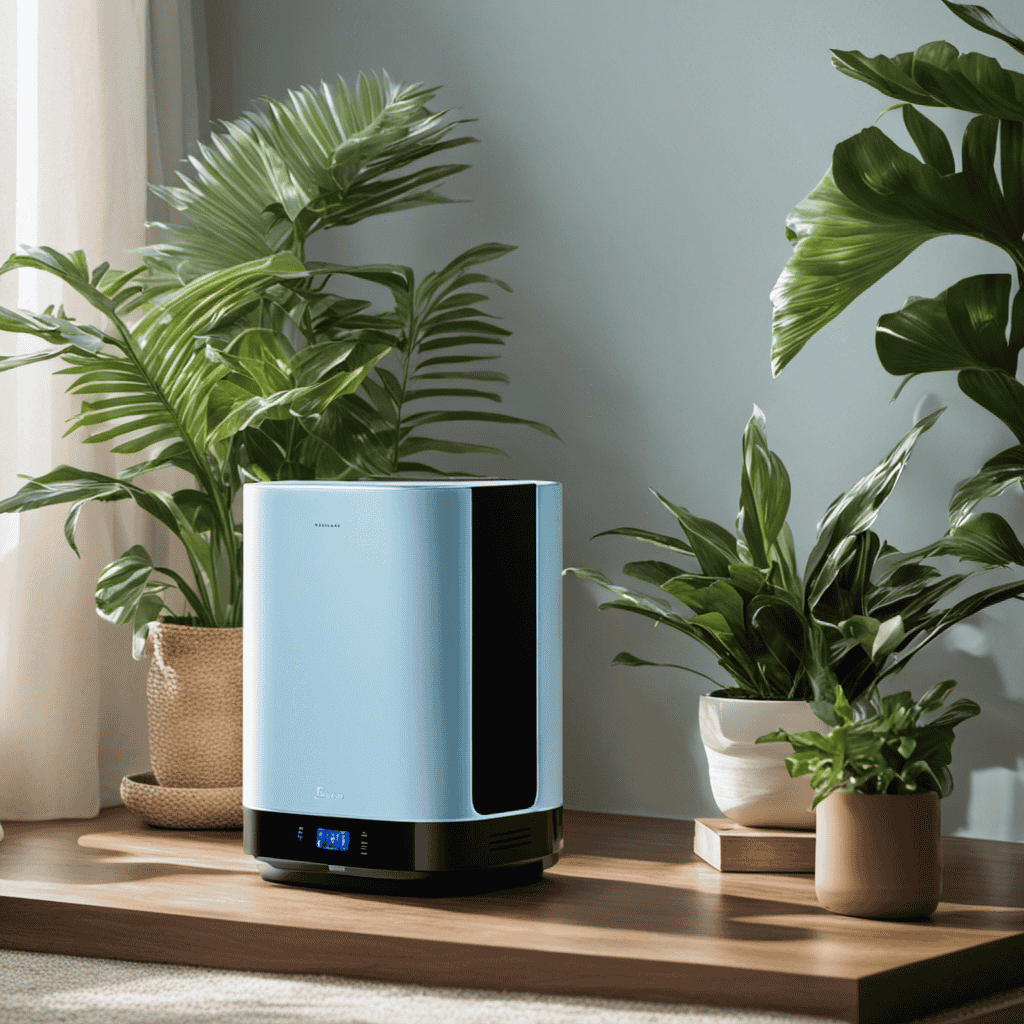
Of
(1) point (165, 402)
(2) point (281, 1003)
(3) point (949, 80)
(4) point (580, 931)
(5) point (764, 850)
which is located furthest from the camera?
(1) point (165, 402)

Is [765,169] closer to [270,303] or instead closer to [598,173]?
[598,173]

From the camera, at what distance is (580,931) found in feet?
5.09

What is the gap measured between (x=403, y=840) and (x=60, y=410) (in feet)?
3.33

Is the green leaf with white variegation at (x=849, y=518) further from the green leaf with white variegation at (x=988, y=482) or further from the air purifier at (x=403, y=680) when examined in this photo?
the air purifier at (x=403, y=680)

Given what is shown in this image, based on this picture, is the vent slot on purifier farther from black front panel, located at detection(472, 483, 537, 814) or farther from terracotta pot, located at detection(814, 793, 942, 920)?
terracotta pot, located at detection(814, 793, 942, 920)

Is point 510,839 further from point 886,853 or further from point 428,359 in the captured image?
point 428,359

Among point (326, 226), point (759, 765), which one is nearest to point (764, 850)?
point (759, 765)

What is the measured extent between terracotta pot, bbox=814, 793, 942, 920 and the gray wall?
543 millimetres

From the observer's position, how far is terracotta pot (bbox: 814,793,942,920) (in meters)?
1.58

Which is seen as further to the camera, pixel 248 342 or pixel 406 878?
pixel 248 342

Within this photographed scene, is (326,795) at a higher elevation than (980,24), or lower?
lower

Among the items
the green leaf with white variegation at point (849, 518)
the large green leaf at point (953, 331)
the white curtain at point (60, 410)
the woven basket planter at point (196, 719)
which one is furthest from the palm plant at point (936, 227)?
the white curtain at point (60, 410)

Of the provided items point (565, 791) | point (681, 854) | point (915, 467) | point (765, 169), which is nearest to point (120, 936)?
point (681, 854)

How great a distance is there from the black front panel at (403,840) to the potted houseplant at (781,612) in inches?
10.6
